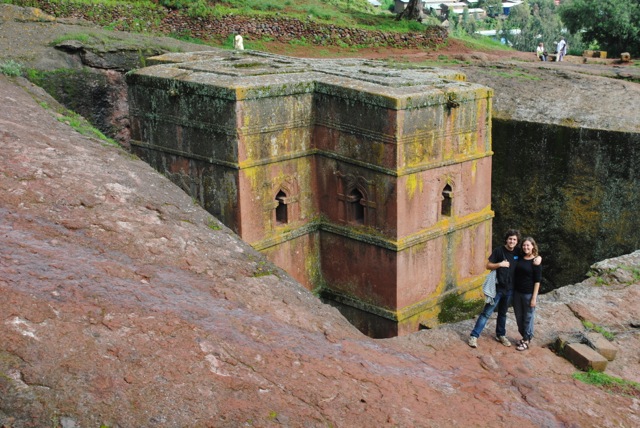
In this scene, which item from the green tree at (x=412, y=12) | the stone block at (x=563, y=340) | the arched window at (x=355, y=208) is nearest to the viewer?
the stone block at (x=563, y=340)

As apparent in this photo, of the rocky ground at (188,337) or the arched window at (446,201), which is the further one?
the arched window at (446,201)

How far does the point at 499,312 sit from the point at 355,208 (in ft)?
11.4

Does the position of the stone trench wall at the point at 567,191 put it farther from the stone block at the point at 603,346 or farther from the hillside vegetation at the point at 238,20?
the hillside vegetation at the point at 238,20

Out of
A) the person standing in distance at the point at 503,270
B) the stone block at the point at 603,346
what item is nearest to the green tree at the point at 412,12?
the person standing in distance at the point at 503,270

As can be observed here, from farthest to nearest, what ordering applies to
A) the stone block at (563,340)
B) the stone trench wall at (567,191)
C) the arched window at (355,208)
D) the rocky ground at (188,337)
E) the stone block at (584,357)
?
the stone trench wall at (567,191), the arched window at (355,208), the stone block at (563,340), the stone block at (584,357), the rocky ground at (188,337)

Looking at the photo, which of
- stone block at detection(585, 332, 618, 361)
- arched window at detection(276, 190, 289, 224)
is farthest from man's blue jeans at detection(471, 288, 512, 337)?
arched window at detection(276, 190, 289, 224)

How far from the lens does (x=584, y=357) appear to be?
7164mm

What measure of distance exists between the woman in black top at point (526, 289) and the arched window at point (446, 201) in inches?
129

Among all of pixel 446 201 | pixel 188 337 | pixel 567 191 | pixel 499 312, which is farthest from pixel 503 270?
pixel 567 191

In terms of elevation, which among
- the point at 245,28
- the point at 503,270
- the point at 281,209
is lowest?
the point at 281,209

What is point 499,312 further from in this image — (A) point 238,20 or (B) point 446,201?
(A) point 238,20

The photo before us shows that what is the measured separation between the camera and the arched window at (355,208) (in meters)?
10.6

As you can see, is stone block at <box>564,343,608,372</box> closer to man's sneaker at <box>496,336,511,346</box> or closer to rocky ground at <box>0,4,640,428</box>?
rocky ground at <box>0,4,640,428</box>

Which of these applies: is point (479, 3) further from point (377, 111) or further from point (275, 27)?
point (377, 111)
